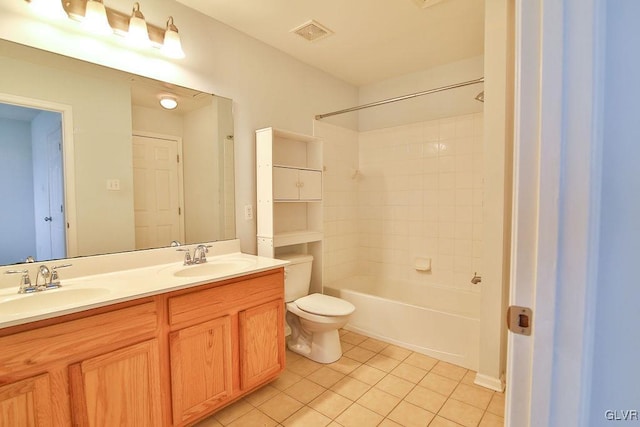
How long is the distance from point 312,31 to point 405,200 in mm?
1823

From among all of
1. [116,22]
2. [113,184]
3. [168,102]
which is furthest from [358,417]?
[116,22]

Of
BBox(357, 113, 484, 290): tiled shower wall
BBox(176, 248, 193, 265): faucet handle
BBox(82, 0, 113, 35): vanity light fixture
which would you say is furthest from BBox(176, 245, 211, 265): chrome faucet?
BBox(357, 113, 484, 290): tiled shower wall

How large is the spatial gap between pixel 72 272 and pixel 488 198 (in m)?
2.39

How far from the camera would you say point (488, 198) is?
1.91 meters

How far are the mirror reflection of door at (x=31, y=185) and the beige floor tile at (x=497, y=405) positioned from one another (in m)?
2.49

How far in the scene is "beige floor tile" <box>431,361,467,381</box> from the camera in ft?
6.89

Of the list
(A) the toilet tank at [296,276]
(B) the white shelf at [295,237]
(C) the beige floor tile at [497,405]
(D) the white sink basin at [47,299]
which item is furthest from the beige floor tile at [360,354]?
(D) the white sink basin at [47,299]

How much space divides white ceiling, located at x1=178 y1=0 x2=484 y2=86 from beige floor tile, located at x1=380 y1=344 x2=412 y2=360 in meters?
2.52

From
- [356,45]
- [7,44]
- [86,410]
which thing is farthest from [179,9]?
[86,410]

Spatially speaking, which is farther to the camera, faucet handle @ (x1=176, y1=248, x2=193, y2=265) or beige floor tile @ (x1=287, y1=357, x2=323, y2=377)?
beige floor tile @ (x1=287, y1=357, x2=323, y2=377)

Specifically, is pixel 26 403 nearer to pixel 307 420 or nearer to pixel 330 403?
pixel 307 420

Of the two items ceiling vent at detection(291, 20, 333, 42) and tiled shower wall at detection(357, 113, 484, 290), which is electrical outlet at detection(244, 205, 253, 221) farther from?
tiled shower wall at detection(357, 113, 484, 290)

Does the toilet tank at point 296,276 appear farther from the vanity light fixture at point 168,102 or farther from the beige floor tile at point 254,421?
the vanity light fixture at point 168,102

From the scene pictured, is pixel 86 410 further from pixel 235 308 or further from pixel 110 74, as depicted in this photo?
pixel 110 74
